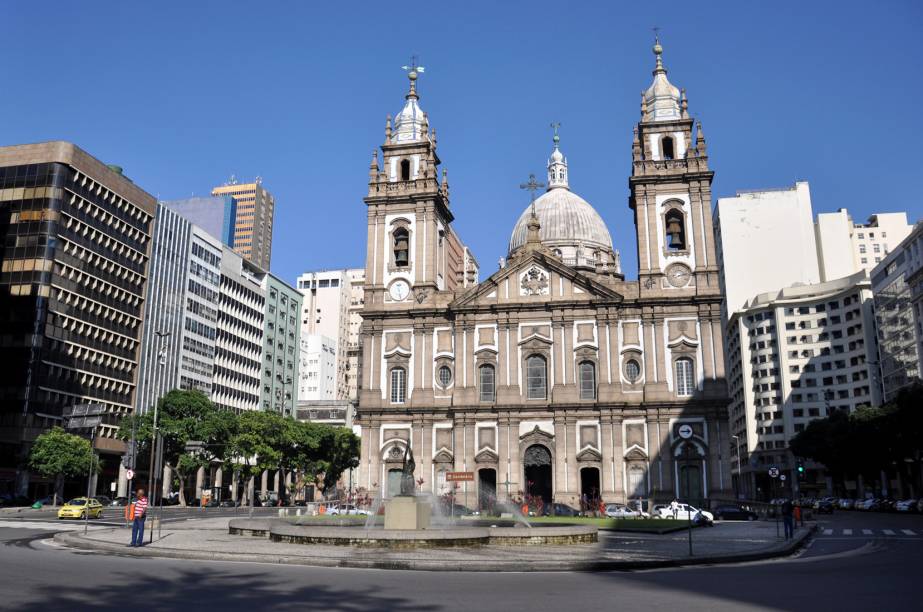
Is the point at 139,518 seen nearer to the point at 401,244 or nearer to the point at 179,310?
the point at 401,244

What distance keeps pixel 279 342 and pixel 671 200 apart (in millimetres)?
62954

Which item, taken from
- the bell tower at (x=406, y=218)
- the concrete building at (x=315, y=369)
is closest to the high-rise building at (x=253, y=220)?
the concrete building at (x=315, y=369)

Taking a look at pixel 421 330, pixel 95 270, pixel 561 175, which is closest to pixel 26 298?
pixel 95 270

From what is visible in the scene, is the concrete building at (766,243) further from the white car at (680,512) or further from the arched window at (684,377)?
the white car at (680,512)

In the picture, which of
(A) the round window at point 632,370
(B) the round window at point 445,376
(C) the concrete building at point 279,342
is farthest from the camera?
(C) the concrete building at point 279,342

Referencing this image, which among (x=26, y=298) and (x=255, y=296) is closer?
(x=26, y=298)

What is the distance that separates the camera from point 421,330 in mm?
57000

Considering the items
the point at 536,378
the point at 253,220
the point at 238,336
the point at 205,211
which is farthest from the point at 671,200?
the point at 253,220

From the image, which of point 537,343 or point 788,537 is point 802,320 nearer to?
point 537,343

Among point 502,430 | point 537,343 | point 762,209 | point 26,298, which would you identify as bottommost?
point 502,430

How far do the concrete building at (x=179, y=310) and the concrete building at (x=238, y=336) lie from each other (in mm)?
1906

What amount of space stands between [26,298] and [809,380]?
292 feet

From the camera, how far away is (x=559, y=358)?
2151 inches

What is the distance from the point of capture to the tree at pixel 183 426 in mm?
65562
